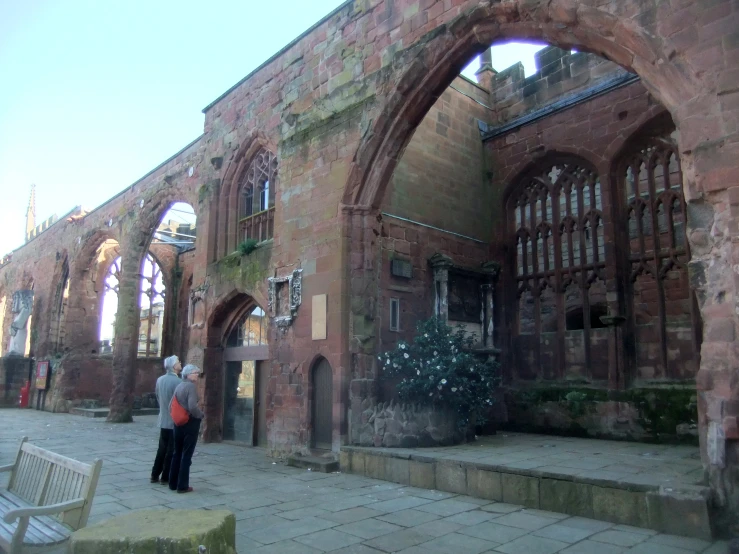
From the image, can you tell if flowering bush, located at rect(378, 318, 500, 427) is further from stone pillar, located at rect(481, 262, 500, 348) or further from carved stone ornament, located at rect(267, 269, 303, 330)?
stone pillar, located at rect(481, 262, 500, 348)

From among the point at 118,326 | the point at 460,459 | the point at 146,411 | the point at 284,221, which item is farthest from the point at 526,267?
the point at 146,411

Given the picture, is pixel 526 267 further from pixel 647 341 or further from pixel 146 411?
pixel 146 411

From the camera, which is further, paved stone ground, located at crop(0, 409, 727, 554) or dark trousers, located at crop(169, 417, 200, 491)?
dark trousers, located at crop(169, 417, 200, 491)

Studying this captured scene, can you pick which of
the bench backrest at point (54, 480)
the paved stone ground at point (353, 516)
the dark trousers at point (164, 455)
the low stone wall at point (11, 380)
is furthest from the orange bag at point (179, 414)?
the low stone wall at point (11, 380)

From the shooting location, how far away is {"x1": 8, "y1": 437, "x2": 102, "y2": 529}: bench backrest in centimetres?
374

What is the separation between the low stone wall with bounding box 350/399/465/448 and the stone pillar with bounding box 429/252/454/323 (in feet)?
6.67

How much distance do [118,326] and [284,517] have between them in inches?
493

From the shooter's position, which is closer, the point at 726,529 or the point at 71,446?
the point at 726,529

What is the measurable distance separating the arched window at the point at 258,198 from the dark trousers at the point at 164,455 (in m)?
4.98

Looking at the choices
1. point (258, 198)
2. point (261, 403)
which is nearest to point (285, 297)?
point (261, 403)

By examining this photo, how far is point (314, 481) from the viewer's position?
712 cm

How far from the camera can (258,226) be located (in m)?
11.6

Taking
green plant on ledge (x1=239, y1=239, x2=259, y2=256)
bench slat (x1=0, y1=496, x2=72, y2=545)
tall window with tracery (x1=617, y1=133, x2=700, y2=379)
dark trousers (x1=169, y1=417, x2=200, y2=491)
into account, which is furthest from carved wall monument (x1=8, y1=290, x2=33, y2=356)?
tall window with tracery (x1=617, y1=133, x2=700, y2=379)

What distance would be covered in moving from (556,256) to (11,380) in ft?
69.1
